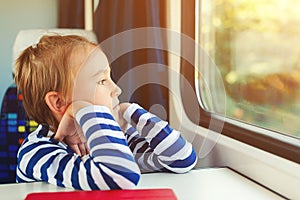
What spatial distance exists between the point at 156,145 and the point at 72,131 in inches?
8.4

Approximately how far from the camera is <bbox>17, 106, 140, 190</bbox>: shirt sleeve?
0.92 metres

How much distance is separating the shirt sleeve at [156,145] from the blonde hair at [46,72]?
0.66ft

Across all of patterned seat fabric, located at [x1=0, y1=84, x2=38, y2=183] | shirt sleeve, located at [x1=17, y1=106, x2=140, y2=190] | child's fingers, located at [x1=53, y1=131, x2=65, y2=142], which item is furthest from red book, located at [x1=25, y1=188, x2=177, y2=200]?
patterned seat fabric, located at [x1=0, y1=84, x2=38, y2=183]

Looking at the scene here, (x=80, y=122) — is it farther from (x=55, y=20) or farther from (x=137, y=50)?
(x=55, y=20)

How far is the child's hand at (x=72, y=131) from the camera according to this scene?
1000 millimetres

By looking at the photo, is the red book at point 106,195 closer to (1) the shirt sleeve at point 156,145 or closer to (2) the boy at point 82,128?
(2) the boy at point 82,128

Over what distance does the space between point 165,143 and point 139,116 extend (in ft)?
0.31

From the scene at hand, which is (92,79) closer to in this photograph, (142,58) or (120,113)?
(120,113)

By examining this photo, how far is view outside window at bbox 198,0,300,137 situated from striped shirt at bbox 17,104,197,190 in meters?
0.24

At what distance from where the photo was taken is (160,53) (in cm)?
155

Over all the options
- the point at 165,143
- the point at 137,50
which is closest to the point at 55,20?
the point at 137,50

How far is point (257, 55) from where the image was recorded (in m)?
1.24

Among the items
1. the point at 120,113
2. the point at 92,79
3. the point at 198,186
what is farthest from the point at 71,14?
the point at 198,186

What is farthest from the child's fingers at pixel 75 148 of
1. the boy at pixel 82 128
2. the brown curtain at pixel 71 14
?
the brown curtain at pixel 71 14
